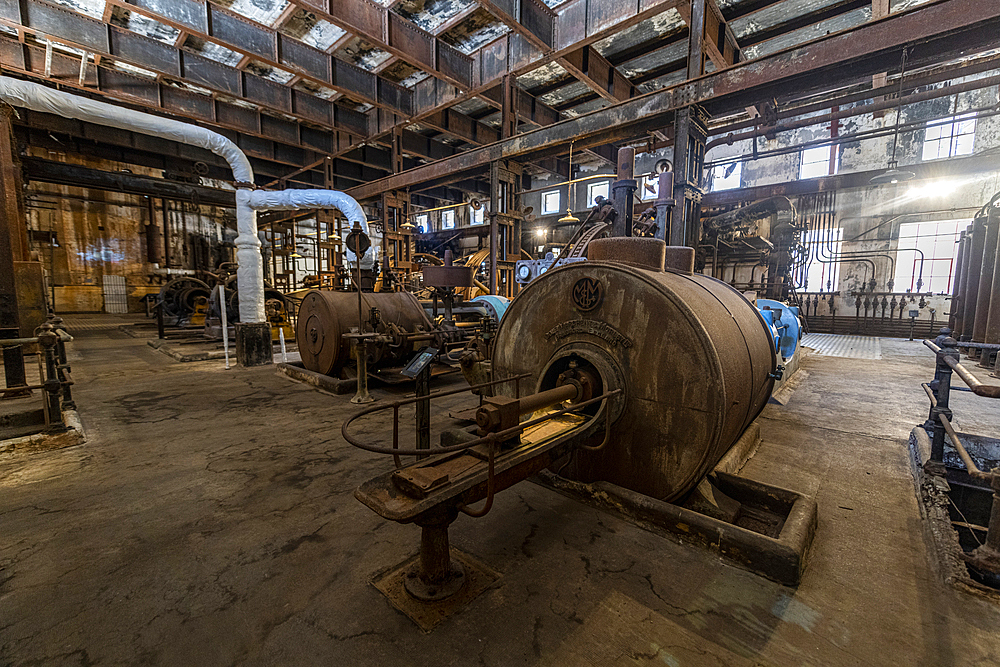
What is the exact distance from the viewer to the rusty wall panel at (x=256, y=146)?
11.0 metres

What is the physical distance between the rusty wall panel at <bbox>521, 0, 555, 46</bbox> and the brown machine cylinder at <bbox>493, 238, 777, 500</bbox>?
4.32 meters

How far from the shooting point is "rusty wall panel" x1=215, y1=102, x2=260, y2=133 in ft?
30.1

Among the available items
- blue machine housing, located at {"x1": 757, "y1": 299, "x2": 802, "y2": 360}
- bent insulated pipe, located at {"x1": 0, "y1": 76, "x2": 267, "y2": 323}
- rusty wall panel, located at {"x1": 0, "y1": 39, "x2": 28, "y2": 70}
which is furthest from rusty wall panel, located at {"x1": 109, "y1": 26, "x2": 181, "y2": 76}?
blue machine housing, located at {"x1": 757, "y1": 299, "x2": 802, "y2": 360}

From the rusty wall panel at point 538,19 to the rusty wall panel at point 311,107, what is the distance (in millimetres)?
5662

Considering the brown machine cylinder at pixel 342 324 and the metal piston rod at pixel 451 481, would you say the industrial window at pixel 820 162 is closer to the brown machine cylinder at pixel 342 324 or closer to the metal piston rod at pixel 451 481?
the brown machine cylinder at pixel 342 324

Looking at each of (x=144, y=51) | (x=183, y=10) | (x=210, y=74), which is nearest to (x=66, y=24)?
(x=144, y=51)

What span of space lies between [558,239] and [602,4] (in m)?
11.6

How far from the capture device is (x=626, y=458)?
2.75 m

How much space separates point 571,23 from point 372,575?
710cm

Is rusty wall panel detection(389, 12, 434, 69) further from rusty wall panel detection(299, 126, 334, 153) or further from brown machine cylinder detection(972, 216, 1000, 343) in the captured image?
brown machine cylinder detection(972, 216, 1000, 343)

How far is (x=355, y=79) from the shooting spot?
7.77 meters

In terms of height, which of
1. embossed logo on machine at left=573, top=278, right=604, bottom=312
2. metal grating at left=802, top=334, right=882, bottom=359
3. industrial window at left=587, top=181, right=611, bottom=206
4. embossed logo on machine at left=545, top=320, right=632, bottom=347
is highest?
industrial window at left=587, top=181, right=611, bottom=206

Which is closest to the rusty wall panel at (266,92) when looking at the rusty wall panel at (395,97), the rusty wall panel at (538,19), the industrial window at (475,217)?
the rusty wall panel at (395,97)

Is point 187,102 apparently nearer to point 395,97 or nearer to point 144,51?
point 144,51
